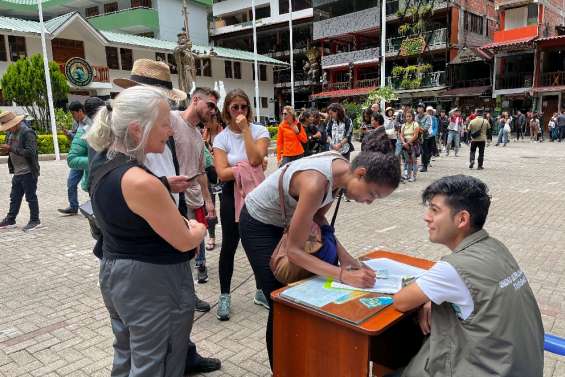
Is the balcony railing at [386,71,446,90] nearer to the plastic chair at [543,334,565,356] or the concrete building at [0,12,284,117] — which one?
the concrete building at [0,12,284,117]

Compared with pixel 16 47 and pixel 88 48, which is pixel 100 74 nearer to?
pixel 88 48

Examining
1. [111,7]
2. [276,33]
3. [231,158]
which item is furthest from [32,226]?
[276,33]

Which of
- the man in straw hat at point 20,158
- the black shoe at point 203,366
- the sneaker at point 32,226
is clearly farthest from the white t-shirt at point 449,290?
the sneaker at point 32,226

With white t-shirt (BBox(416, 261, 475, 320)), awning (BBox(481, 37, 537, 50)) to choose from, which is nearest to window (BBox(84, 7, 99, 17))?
awning (BBox(481, 37, 537, 50))

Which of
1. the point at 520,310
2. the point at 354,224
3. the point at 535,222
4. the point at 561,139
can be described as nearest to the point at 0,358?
the point at 520,310

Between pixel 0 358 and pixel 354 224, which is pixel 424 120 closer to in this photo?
pixel 354 224

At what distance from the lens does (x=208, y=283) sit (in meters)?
4.28

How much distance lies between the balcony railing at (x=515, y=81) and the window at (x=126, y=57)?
74.2ft

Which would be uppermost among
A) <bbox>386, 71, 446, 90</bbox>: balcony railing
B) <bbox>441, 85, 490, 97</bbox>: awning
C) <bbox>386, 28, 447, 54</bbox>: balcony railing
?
<bbox>386, 28, 447, 54</bbox>: balcony railing

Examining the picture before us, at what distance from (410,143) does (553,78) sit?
2162 cm

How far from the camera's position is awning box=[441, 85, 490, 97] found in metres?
28.3

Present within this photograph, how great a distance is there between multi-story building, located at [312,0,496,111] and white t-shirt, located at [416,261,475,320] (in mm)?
28097

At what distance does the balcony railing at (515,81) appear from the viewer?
26.9 meters

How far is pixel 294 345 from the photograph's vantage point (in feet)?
6.66
